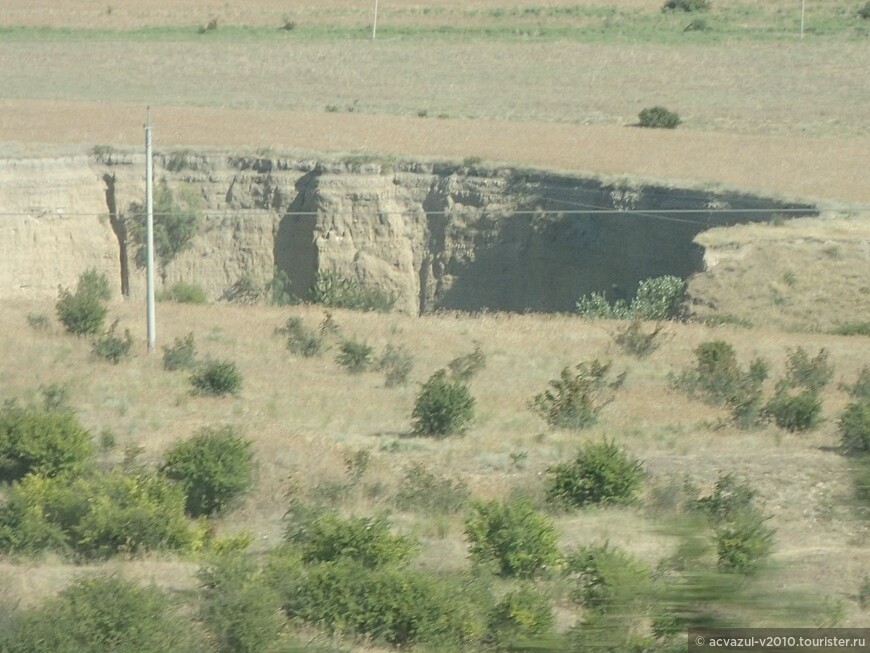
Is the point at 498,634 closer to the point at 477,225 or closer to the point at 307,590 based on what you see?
the point at 307,590

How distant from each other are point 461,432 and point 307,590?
28.3 ft

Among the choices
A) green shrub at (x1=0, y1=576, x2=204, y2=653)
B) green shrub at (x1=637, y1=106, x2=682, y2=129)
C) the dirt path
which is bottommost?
green shrub at (x1=0, y1=576, x2=204, y2=653)

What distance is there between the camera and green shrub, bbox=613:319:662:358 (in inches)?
990

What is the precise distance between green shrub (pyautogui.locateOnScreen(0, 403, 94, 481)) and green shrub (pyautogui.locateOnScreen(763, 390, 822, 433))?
10.3m

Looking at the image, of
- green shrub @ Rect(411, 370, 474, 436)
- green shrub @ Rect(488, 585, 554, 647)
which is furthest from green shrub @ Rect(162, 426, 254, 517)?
green shrub @ Rect(488, 585, 554, 647)

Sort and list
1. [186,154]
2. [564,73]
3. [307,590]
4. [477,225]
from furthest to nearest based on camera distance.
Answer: [564,73] → [186,154] → [477,225] → [307,590]

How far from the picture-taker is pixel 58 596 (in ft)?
36.0

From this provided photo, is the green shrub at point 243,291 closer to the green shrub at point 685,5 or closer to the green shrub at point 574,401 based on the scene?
the green shrub at point 574,401

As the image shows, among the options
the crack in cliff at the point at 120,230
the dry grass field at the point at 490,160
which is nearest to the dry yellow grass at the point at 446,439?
the dry grass field at the point at 490,160

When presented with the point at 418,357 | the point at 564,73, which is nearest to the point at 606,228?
the point at 418,357

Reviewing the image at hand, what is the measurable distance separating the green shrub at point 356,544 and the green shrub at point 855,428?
7473 mm

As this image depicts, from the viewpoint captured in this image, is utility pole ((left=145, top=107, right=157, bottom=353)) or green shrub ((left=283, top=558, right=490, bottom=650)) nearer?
green shrub ((left=283, top=558, right=490, bottom=650))

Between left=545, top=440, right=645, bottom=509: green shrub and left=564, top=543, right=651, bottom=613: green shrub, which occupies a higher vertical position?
left=564, top=543, right=651, bottom=613: green shrub

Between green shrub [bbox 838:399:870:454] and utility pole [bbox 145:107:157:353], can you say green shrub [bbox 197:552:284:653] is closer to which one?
green shrub [bbox 838:399:870:454]
